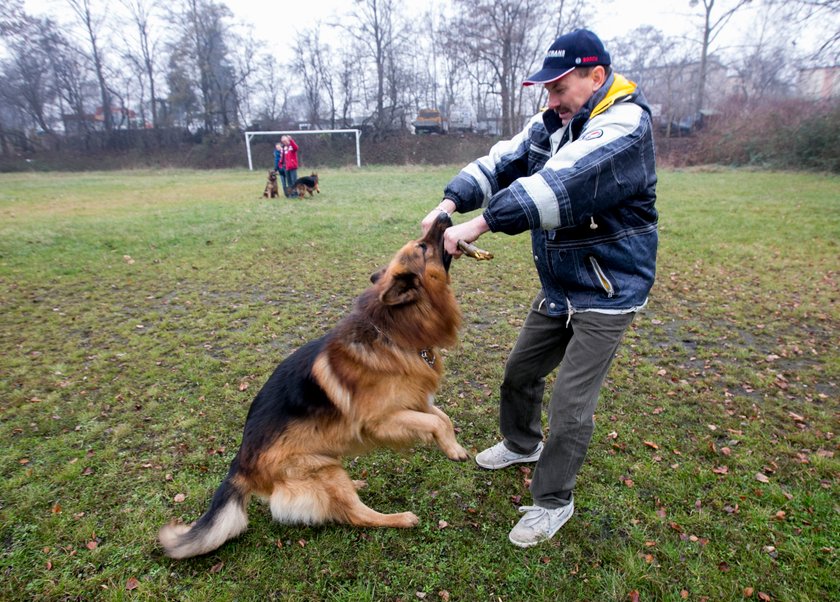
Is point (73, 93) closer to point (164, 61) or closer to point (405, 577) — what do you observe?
point (164, 61)

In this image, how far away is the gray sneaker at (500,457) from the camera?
343cm

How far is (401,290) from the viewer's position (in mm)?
2760

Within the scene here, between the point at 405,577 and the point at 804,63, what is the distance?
66.5 feet

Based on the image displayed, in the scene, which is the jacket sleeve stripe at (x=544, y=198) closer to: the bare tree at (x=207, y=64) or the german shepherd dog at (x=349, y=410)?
the german shepherd dog at (x=349, y=410)

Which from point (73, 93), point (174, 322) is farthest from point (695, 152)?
point (73, 93)

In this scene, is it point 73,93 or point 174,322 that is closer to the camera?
point 174,322

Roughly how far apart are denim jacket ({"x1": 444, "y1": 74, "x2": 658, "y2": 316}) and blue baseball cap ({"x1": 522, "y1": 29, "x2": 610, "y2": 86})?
144mm

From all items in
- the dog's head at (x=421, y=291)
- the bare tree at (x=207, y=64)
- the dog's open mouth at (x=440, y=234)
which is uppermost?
the bare tree at (x=207, y=64)

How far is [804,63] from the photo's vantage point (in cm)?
1520

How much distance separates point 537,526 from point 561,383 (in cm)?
93

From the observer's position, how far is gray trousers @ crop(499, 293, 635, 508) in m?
2.47

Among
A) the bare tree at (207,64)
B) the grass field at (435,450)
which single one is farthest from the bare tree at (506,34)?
the grass field at (435,450)

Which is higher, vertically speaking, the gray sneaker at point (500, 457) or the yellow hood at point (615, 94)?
the yellow hood at point (615, 94)

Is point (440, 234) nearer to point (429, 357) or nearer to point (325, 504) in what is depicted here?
point (429, 357)
